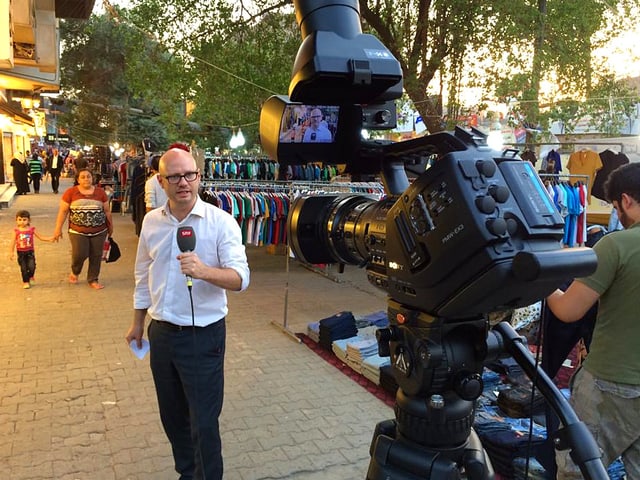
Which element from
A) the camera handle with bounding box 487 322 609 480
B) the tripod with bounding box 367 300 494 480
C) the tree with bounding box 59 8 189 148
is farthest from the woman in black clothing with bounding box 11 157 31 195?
the camera handle with bounding box 487 322 609 480

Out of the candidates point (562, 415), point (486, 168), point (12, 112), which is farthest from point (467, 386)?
point (12, 112)

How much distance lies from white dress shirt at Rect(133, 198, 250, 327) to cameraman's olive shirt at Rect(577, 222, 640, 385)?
157 cm

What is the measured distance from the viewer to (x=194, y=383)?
247 centimetres

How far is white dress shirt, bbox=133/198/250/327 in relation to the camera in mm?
2490

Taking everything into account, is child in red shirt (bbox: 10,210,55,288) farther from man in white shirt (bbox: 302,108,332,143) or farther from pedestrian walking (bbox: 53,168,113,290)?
man in white shirt (bbox: 302,108,332,143)

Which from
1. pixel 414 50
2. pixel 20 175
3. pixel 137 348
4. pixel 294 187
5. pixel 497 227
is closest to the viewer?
pixel 497 227

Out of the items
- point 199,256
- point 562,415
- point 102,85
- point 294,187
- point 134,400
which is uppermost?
point 102,85

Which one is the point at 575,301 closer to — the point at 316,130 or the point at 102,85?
the point at 316,130

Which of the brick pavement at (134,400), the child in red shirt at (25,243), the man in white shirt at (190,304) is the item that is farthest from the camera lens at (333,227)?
the child in red shirt at (25,243)

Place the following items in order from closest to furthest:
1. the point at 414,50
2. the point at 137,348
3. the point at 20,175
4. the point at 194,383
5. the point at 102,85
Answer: the point at 194,383, the point at 137,348, the point at 414,50, the point at 20,175, the point at 102,85

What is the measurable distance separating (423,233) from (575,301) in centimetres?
122

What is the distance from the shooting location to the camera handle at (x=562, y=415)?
108 centimetres

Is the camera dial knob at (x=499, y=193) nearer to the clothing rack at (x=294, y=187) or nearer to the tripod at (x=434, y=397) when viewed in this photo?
the tripod at (x=434, y=397)

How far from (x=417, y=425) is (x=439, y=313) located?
1.01ft
